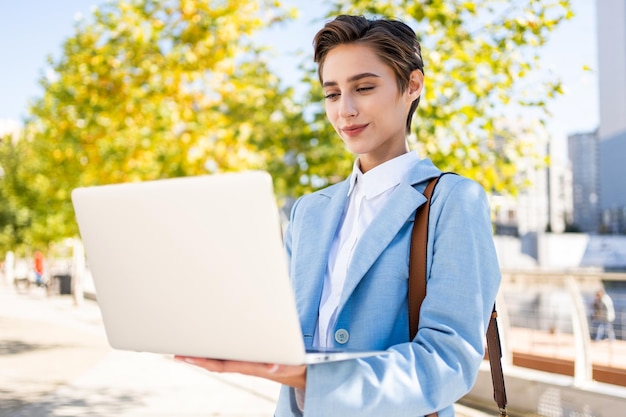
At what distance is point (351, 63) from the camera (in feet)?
4.64

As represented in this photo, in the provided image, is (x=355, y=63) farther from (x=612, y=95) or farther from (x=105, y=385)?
(x=612, y=95)

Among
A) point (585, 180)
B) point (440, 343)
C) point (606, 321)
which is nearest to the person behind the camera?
point (440, 343)

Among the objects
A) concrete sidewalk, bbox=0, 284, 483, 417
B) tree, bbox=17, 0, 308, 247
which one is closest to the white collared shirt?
concrete sidewalk, bbox=0, 284, 483, 417

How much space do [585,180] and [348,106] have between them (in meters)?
111

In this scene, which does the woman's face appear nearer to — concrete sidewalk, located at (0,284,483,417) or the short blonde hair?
the short blonde hair

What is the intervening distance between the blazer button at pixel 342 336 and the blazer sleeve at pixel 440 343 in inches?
6.4

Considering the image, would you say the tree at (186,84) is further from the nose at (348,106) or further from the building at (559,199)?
the building at (559,199)

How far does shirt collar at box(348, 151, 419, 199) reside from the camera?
1.48 meters

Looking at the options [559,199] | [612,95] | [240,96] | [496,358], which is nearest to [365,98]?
[496,358]

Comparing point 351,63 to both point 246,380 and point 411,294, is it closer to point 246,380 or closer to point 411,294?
point 411,294

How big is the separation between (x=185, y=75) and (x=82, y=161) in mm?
6610

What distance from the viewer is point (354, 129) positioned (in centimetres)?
147

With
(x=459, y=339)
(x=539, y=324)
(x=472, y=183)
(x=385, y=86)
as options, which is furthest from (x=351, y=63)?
(x=539, y=324)

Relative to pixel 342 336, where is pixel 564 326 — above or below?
below
